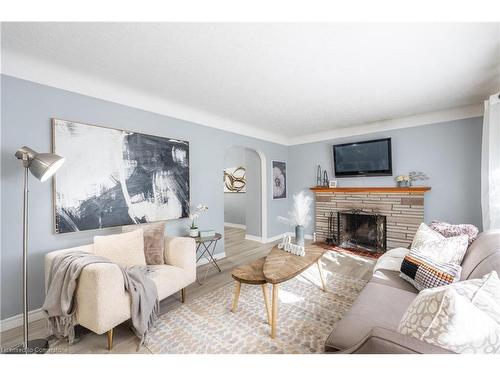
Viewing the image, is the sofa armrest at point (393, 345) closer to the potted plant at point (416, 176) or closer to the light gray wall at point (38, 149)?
the light gray wall at point (38, 149)

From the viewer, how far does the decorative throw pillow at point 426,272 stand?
1.56 metres

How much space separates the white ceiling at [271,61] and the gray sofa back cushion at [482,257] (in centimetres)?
162

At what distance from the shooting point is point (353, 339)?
3.67 ft

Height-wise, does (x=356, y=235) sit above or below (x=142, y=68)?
below

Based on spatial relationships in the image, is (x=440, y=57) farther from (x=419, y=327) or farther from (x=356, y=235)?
(x=356, y=235)

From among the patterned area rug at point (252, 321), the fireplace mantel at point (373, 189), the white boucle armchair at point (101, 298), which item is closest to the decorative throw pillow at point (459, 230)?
the patterned area rug at point (252, 321)

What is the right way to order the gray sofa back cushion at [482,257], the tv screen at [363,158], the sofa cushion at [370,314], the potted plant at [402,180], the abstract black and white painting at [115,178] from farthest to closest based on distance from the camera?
1. the tv screen at [363,158]
2. the potted plant at [402,180]
3. the abstract black and white painting at [115,178]
4. the gray sofa back cushion at [482,257]
5. the sofa cushion at [370,314]

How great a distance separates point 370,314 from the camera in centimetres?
133

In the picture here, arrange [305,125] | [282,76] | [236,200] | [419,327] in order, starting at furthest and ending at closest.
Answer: [236,200], [305,125], [282,76], [419,327]

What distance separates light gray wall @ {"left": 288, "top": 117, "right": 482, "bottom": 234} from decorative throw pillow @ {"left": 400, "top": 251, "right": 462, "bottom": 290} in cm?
246

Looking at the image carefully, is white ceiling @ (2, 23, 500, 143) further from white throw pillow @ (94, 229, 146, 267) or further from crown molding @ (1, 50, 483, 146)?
white throw pillow @ (94, 229, 146, 267)
